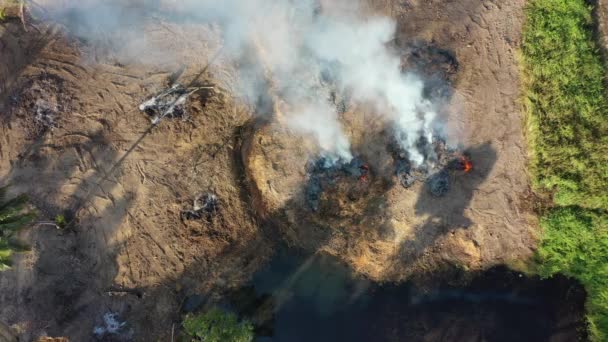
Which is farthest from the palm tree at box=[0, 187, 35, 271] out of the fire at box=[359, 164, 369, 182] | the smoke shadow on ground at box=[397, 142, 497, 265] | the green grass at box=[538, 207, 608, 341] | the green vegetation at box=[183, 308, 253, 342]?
the green grass at box=[538, 207, 608, 341]

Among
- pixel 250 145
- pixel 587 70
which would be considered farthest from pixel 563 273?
pixel 250 145

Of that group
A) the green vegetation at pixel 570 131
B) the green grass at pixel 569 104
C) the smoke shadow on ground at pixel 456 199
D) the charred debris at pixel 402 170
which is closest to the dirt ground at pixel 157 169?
the smoke shadow on ground at pixel 456 199

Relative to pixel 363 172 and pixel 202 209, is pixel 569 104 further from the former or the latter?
pixel 202 209

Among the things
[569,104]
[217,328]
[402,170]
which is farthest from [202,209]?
[569,104]

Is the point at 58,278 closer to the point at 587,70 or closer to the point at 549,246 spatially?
the point at 549,246

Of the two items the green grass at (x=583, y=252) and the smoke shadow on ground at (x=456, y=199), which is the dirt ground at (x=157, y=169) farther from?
the green grass at (x=583, y=252)

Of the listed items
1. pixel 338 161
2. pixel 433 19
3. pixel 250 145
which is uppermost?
pixel 433 19
